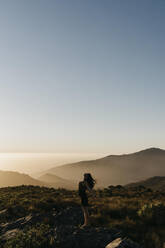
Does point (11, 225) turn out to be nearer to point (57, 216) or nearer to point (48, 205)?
point (57, 216)

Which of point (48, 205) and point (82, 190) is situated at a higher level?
point (82, 190)

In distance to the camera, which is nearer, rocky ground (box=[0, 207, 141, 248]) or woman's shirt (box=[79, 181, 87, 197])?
rocky ground (box=[0, 207, 141, 248])

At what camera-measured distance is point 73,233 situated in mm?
8211

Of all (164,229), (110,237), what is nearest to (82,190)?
(110,237)

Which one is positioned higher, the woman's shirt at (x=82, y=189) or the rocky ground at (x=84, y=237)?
the woman's shirt at (x=82, y=189)

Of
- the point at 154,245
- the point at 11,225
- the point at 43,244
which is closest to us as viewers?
the point at 154,245

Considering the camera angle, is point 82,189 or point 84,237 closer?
point 84,237

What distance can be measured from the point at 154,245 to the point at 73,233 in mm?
2723

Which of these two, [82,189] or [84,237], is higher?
[82,189]

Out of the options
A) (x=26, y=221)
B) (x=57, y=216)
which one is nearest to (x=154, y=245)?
(x=57, y=216)

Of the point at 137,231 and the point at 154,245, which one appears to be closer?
the point at 154,245

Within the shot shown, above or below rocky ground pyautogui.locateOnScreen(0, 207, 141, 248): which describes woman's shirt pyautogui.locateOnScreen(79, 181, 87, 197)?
above

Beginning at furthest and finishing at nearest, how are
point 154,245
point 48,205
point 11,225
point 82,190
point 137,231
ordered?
point 48,205
point 11,225
point 82,190
point 137,231
point 154,245

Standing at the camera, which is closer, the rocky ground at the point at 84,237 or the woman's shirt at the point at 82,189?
the rocky ground at the point at 84,237
